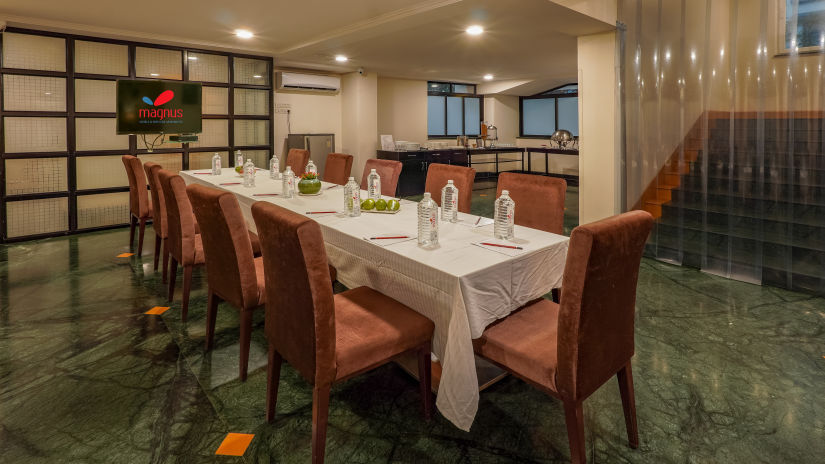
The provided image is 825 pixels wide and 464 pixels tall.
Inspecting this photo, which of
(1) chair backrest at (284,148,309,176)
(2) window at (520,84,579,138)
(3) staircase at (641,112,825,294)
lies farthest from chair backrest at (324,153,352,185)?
(2) window at (520,84,579,138)

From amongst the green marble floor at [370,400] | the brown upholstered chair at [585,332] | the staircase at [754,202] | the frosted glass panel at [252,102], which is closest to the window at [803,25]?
the staircase at [754,202]

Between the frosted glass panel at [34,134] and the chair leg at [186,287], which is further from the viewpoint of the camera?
the frosted glass panel at [34,134]

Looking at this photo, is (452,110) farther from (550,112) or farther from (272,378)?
(272,378)

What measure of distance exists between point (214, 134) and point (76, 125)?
1.47 metres

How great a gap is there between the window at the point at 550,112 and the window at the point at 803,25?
6.72 metres

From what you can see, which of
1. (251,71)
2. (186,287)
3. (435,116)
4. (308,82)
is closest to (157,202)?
(186,287)

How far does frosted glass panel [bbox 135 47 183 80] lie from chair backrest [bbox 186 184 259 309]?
13.9 feet

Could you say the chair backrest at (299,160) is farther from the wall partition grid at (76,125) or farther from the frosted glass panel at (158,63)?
the frosted glass panel at (158,63)

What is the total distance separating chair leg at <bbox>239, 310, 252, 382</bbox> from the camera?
7.00 ft

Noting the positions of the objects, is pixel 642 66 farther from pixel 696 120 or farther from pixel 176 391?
pixel 176 391

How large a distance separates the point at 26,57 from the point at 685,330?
619 centimetres

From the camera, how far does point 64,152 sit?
17.0ft

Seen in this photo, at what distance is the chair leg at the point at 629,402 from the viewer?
1.71 meters

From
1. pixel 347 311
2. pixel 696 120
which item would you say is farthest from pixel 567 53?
pixel 347 311
